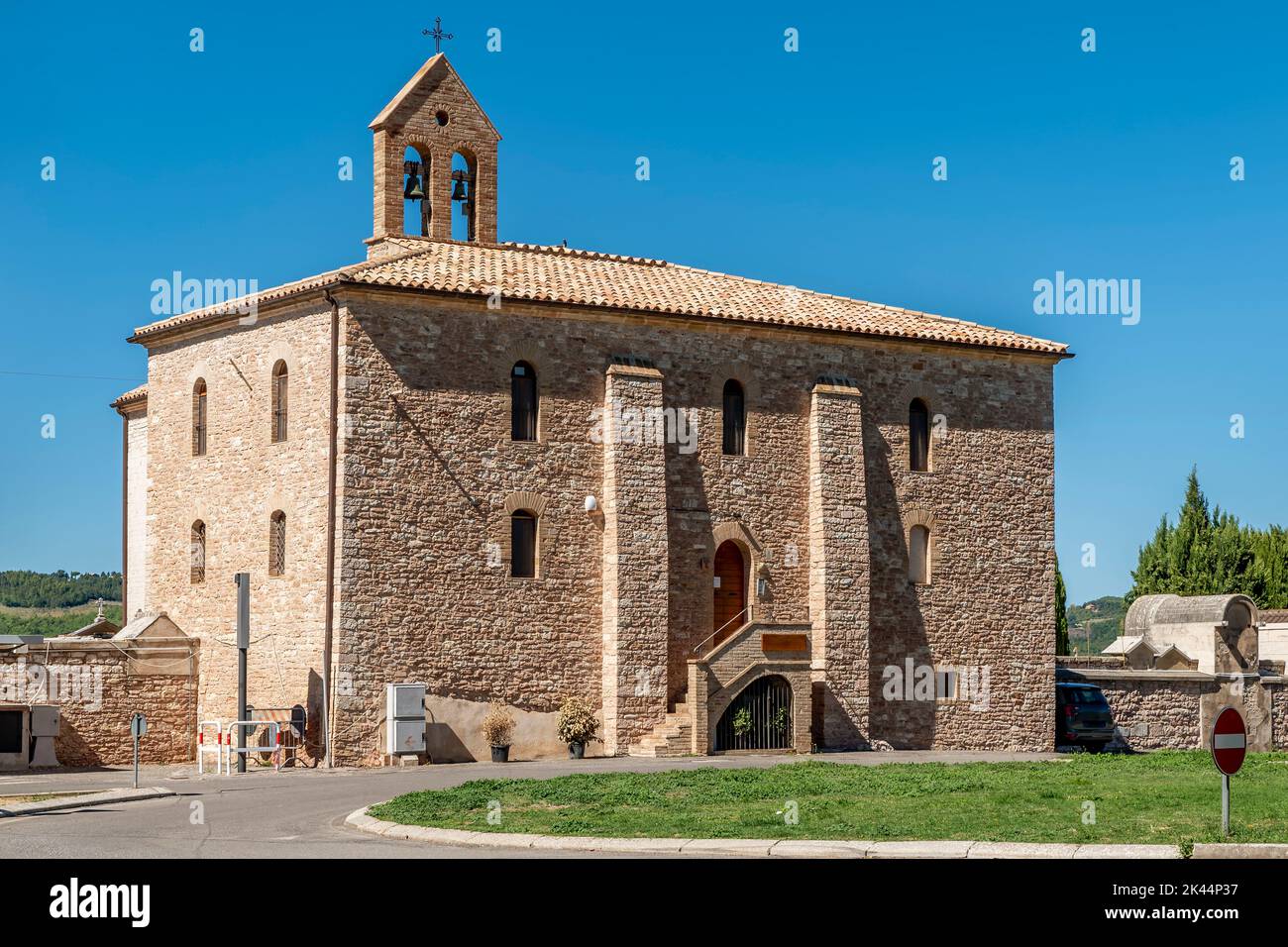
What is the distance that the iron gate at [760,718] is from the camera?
104 ft

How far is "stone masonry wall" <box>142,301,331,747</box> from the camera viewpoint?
1196 inches

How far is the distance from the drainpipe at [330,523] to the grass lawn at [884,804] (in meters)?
6.88

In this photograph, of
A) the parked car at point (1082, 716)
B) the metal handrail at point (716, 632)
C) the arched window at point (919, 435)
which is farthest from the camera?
the parked car at point (1082, 716)

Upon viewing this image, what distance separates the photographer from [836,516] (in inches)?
1346

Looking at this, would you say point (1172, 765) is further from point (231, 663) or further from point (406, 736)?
point (231, 663)

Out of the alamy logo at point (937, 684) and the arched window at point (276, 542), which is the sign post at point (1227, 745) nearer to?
the alamy logo at point (937, 684)

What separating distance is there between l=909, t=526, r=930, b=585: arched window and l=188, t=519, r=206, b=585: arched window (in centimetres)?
1487

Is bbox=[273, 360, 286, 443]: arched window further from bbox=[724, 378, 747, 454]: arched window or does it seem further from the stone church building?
Result: bbox=[724, 378, 747, 454]: arched window

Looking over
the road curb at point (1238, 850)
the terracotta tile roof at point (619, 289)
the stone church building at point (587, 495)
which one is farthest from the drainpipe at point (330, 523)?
the road curb at point (1238, 850)

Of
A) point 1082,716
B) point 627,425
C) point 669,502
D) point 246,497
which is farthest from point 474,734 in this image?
point 1082,716

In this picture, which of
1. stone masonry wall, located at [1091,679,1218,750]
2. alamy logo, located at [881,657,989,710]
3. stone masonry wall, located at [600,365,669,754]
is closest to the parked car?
stone masonry wall, located at [1091,679,1218,750]

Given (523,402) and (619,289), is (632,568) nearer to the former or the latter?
(523,402)

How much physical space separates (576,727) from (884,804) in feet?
42.2
